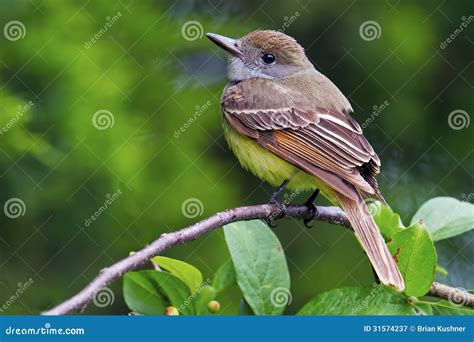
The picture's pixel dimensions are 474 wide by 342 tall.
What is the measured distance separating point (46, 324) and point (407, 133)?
200 cm

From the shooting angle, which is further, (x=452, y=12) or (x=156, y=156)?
(x=452, y=12)

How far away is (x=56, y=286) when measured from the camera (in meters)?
3.71

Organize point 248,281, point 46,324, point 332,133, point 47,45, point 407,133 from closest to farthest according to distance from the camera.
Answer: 1. point 248,281
2. point 46,324
3. point 47,45
4. point 332,133
5. point 407,133

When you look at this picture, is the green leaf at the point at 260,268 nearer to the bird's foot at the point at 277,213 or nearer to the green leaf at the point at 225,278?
the green leaf at the point at 225,278

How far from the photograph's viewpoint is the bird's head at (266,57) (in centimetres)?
413

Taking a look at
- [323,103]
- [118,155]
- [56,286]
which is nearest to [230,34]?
[323,103]

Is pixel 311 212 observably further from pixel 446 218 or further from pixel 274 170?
pixel 446 218

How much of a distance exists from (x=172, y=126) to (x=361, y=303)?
5.53 feet

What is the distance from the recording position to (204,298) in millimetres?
2385

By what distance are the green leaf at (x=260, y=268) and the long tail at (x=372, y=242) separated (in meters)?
0.30

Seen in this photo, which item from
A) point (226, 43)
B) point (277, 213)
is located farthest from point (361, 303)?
point (226, 43)

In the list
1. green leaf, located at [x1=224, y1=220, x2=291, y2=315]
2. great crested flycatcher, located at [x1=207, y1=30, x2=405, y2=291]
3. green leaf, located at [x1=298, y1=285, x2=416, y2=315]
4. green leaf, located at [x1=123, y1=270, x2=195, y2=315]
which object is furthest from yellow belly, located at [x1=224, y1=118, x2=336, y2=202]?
green leaf, located at [x1=123, y1=270, x2=195, y2=315]

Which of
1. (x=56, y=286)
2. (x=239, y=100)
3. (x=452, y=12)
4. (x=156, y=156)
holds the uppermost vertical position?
(x=452, y=12)

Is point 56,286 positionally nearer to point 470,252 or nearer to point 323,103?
point 323,103
